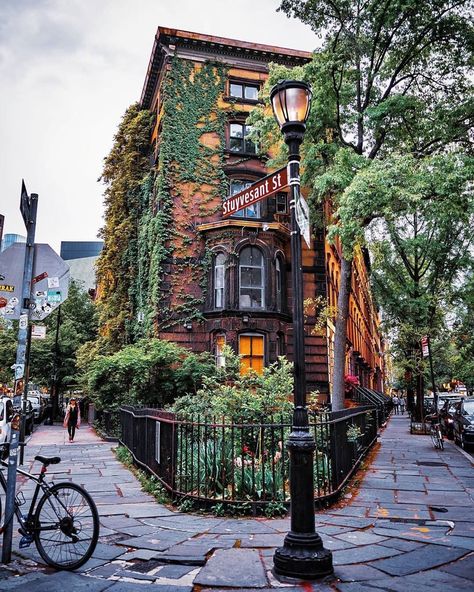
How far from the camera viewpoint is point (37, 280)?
607 centimetres

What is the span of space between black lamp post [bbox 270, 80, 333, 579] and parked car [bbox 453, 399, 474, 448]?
13.3 m

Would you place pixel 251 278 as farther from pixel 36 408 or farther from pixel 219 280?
pixel 36 408

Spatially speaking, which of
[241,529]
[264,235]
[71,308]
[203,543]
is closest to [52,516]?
[203,543]

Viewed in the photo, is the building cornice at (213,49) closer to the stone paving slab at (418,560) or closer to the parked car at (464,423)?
the parked car at (464,423)

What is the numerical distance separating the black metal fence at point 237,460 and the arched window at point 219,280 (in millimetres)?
12503

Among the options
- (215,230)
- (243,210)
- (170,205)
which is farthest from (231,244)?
(170,205)

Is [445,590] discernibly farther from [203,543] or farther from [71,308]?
[71,308]

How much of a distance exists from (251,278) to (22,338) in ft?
55.4

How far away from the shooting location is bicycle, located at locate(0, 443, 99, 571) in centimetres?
510

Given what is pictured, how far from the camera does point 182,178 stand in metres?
23.2

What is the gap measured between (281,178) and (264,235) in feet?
53.9

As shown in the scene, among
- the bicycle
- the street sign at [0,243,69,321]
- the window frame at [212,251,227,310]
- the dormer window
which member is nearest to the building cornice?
the dormer window

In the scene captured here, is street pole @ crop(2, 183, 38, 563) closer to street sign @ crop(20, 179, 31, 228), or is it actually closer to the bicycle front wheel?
street sign @ crop(20, 179, 31, 228)

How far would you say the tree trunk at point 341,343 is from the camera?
17.2 metres
